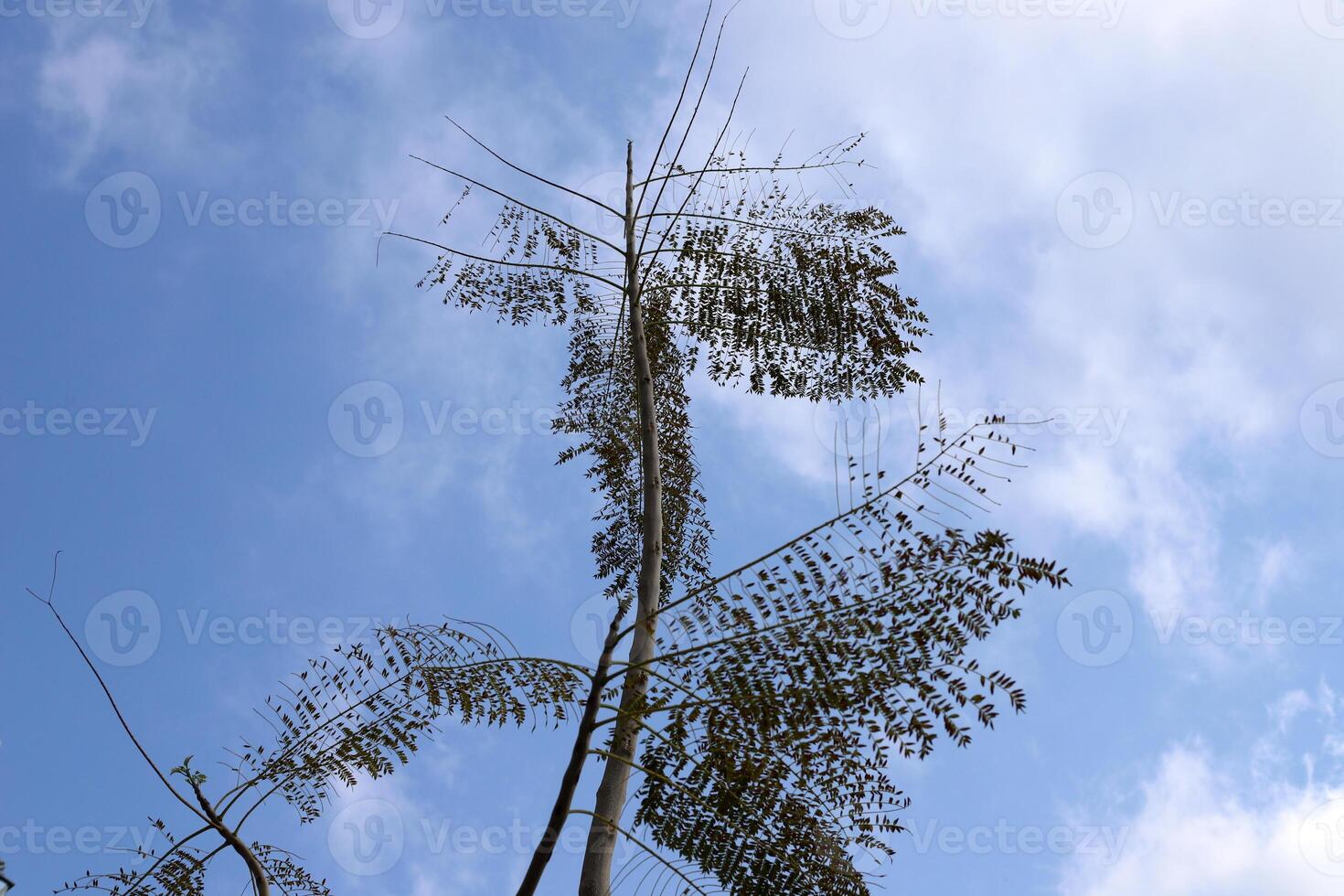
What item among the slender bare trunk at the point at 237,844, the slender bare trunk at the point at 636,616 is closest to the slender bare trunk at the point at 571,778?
the slender bare trunk at the point at 636,616

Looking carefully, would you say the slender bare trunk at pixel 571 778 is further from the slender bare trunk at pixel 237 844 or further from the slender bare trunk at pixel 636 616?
the slender bare trunk at pixel 237 844

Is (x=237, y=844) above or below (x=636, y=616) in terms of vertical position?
below

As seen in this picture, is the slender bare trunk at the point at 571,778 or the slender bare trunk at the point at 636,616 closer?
the slender bare trunk at the point at 571,778

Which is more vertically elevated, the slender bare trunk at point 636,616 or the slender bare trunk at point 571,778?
the slender bare trunk at point 636,616

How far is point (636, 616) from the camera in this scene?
3.49m

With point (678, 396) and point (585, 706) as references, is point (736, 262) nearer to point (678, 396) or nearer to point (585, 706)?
point (678, 396)

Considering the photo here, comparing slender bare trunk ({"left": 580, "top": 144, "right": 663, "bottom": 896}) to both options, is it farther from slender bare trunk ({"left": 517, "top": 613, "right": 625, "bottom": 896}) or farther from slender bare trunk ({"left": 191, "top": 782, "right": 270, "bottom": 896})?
slender bare trunk ({"left": 191, "top": 782, "right": 270, "bottom": 896})

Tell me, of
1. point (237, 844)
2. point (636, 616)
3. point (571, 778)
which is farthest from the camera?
point (636, 616)

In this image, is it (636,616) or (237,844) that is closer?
(237,844)

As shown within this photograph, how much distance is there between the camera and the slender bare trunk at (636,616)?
2816 mm

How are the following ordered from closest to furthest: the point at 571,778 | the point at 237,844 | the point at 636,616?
the point at 571,778
the point at 237,844
the point at 636,616

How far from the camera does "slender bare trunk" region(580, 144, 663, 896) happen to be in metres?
2.82

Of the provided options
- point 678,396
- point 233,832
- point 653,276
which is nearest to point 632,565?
point 678,396

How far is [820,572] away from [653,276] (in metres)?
2.06
